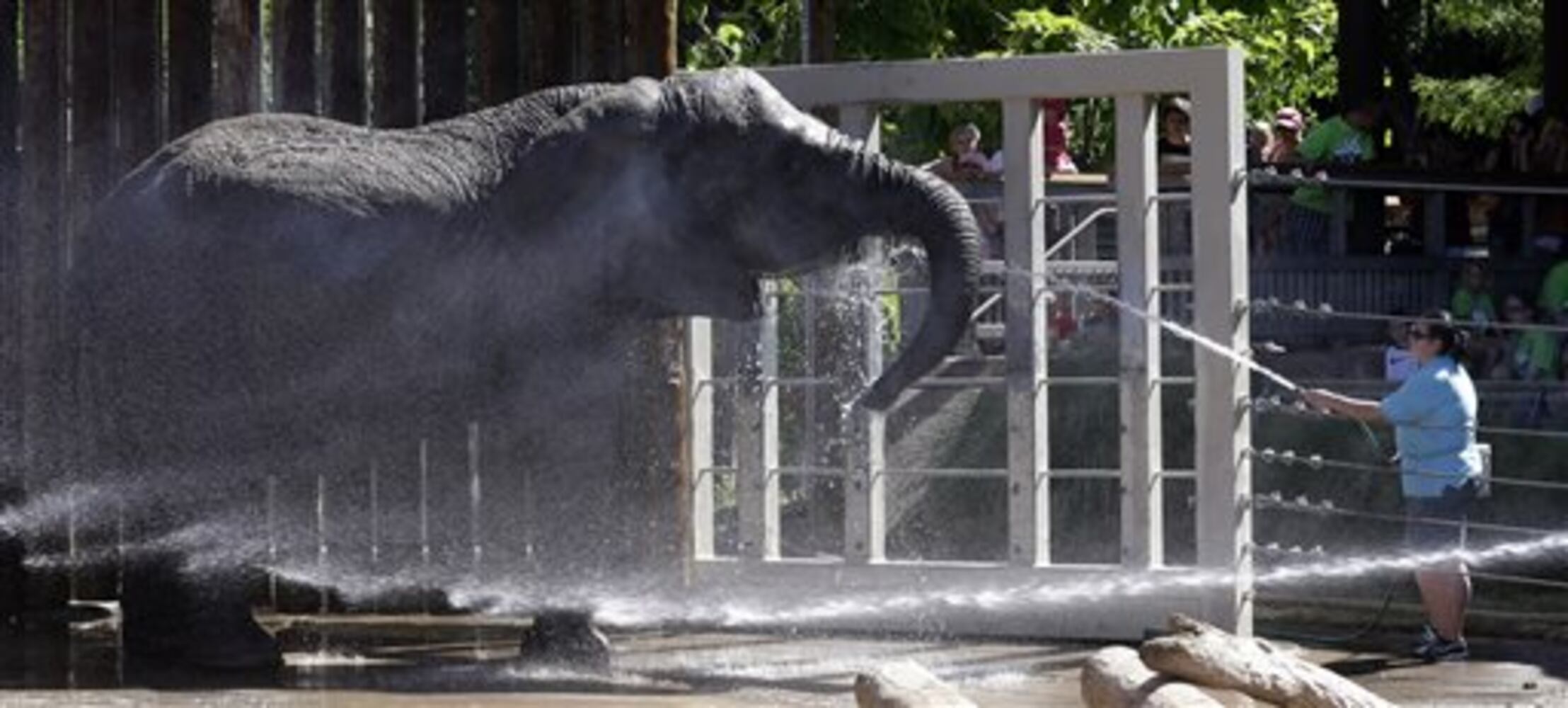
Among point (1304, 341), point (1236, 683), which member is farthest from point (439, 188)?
point (1304, 341)

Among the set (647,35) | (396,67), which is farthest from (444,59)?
(647,35)

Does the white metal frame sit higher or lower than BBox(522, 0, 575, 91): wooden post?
lower

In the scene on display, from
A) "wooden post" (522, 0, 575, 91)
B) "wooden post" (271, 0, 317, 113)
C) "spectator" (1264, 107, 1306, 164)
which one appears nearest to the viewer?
"wooden post" (271, 0, 317, 113)

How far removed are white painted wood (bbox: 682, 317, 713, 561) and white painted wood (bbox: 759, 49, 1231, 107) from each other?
923mm

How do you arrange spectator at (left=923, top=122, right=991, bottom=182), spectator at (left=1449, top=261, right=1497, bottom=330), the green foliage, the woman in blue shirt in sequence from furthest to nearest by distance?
the green foliage
spectator at (left=1449, top=261, right=1497, bottom=330)
spectator at (left=923, top=122, right=991, bottom=182)
the woman in blue shirt

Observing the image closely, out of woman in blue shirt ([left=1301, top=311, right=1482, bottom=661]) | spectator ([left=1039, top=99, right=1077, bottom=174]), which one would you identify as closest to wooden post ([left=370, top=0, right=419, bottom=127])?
woman in blue shirt ([left=1301, top=311, right=1482, bottom=661])

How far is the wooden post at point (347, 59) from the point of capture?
13.7 meters

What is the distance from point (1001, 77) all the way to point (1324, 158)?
9441 millimetres

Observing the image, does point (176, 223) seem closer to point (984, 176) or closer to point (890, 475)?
point (890, 475)

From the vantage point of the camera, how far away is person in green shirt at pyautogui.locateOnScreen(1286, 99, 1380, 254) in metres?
21.1

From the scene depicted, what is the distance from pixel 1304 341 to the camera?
2048cm

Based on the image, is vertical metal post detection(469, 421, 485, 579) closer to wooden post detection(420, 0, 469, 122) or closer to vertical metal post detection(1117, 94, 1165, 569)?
wooden post detection(420, 0, 469, 122)

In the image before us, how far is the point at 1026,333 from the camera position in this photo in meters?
13.1

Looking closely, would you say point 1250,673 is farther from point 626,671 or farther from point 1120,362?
point 1120,362
